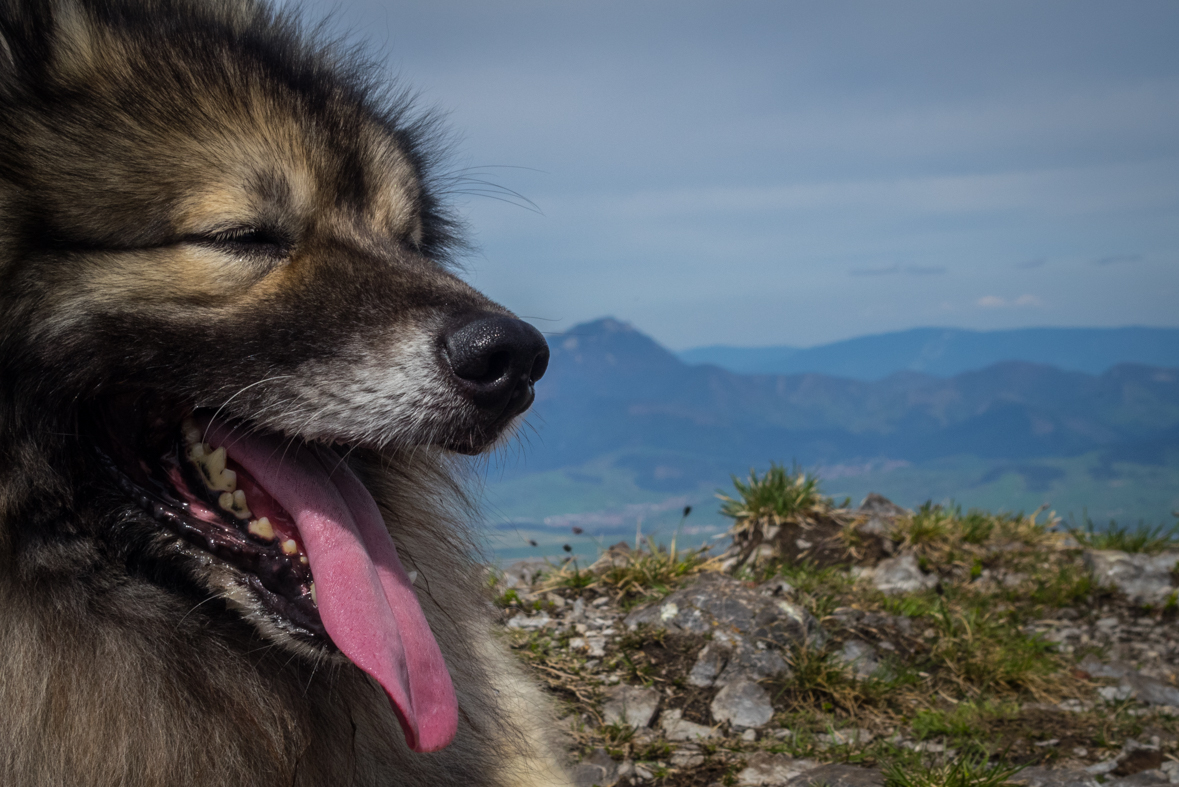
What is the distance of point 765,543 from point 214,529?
4616mm

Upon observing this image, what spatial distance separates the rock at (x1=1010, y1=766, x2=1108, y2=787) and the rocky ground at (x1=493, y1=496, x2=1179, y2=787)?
13 mm

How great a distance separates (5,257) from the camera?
2.06m

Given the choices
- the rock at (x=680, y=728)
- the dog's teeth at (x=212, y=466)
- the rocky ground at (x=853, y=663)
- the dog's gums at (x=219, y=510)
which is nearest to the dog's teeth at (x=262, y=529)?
the dog's gums at (x=219, y=510)

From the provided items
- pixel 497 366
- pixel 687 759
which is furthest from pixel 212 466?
pixel 687 759

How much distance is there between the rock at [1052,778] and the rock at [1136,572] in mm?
2913

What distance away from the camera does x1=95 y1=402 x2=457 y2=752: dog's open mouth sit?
2209mm

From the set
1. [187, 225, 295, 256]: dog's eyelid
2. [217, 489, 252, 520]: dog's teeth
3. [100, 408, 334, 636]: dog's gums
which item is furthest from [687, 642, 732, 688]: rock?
[187, 225, 295, 256]: dog's eyelid

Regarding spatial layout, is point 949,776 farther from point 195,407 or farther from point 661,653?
point 195,407

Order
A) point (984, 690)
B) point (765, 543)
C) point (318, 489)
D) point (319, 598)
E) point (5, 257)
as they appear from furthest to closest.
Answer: point (765, 543)
point (984, 690)
point (318, 489)
point (319, 598)
point (5, 257)

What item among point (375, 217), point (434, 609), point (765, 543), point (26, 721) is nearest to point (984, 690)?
point (765, 543)

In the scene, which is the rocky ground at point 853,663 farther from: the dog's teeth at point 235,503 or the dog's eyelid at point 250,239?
the dog's eyelid at point 250,239

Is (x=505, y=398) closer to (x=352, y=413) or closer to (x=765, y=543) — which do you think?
(x=352, y=413)

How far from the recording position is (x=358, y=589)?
2.24 m

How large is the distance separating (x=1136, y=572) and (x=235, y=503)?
6082mm
